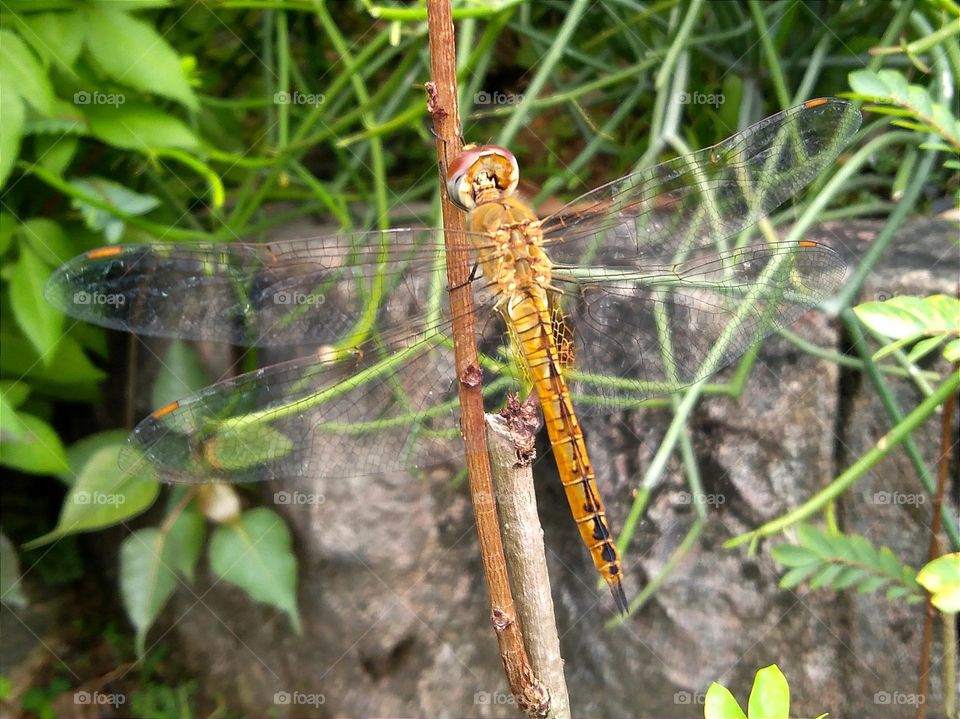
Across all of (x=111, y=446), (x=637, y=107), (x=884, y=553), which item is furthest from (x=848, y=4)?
(x=111, y=446)

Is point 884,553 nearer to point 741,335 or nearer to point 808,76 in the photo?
point 741,335

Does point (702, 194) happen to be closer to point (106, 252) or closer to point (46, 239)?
point (106, 252)

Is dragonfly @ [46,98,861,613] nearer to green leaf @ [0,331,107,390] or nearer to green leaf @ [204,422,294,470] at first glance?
green leaf @ [204,422,294,470]

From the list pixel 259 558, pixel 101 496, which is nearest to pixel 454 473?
pixel 259 558

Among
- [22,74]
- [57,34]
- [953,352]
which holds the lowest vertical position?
[953,352]

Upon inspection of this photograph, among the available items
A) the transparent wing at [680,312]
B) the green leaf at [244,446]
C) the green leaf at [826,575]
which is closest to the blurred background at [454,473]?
the green leaf at [826,575]

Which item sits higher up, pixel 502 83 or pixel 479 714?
pixel 502 83

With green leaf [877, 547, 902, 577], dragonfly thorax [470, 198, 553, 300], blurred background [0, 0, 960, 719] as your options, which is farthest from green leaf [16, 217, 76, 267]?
green leaf [877, 547, 902, 577]
